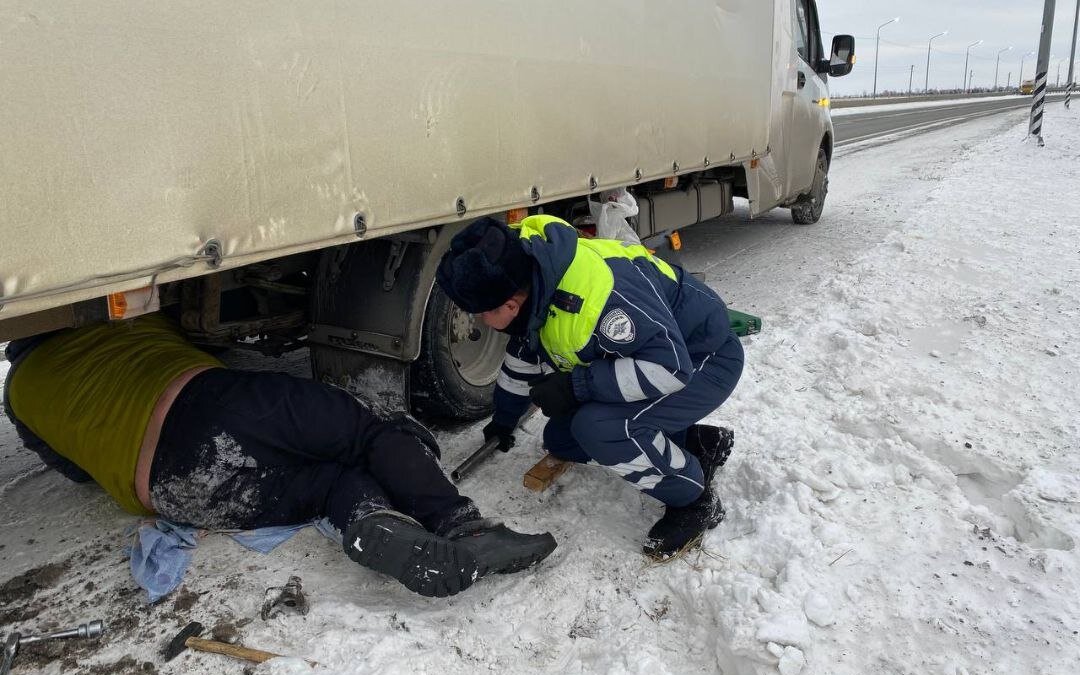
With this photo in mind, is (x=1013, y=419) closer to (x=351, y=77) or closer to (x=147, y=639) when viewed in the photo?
(x=351, y=77)

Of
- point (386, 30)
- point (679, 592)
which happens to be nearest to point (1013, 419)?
point (679, 592)

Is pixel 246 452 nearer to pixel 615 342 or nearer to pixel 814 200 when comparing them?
pixel 615 342

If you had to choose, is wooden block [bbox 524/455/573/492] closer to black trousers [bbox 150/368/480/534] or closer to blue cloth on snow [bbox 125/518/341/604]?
black trousers [bbox 150/368/480/534]

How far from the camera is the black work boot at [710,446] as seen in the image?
9.87 ft

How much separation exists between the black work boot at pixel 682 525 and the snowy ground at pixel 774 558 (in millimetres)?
66

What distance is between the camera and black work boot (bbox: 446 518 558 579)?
2.42m

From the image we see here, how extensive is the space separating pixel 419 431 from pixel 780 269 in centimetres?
460

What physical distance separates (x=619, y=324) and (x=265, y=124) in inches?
51.3

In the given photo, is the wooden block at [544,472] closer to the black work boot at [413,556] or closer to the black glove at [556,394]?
the black glove at [556,394]

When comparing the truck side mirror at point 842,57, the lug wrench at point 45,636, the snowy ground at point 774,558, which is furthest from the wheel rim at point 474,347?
the truck side mirror at point 842,57

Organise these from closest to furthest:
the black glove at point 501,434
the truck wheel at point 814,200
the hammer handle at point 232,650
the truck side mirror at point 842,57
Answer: the hammer handle at point 232,650
the black glove at point 501,434
the truck side mirror at point 842,57
the truck wheel at point 814,200

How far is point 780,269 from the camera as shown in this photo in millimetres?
6516

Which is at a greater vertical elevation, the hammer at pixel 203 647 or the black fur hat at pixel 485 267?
the black fur hat at pixel 485 267

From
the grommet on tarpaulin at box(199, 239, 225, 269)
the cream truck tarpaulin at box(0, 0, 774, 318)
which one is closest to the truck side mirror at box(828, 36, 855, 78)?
the cream truck tarpaulin at box(0, 0, 774, 318)
